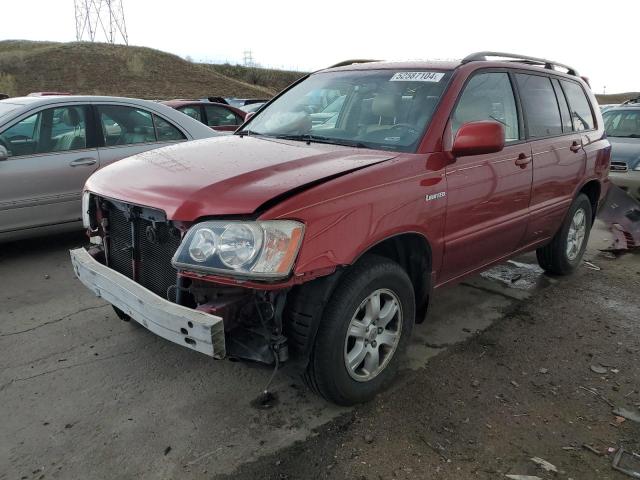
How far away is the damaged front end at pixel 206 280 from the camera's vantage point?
2289mm

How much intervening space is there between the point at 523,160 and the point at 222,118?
693cm

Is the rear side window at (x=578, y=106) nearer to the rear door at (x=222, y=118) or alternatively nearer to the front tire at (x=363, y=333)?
the front tire at (x=363, y=333)

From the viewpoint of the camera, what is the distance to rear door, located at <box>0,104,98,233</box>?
189 inches

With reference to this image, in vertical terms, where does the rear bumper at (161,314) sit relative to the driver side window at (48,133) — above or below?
below

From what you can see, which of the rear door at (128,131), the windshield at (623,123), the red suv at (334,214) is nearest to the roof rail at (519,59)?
the red suv at (334,214)

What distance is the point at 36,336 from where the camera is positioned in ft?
11.8

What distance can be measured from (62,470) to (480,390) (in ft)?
7.24

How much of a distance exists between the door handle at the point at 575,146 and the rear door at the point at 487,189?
81 centimetres

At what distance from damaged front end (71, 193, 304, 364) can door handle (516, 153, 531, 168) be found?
2.09 metres

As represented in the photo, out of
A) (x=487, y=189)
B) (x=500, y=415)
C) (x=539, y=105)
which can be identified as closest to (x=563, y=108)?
(x=539, y=105)

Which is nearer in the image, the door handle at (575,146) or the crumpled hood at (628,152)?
the door handle at (575,146)

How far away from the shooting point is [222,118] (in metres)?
9.70

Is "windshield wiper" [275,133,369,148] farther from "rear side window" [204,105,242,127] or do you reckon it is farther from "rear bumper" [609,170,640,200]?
"rear side window" [204,105,242,127]

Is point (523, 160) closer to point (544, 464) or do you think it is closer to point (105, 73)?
point (544, 464)
